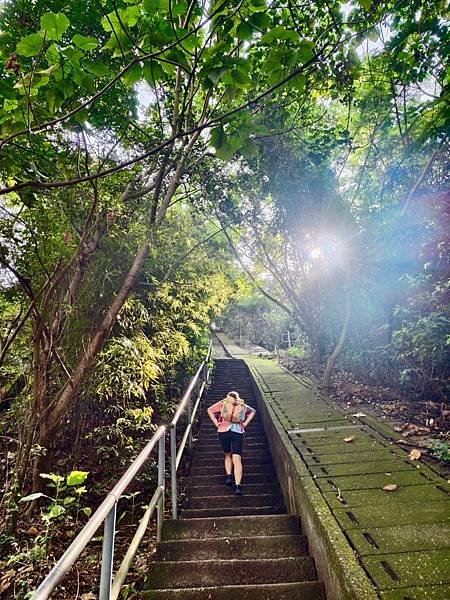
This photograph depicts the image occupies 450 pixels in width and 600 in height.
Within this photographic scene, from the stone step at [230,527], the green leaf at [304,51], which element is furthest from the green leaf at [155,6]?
the stone step at [230,527]

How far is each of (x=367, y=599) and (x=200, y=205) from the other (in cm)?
838

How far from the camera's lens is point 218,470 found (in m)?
5.33

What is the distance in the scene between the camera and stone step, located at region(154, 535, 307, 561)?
9.29 feet

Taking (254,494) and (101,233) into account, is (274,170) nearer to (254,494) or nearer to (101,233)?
(101,233)

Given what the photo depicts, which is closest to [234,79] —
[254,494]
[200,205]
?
[254,494]

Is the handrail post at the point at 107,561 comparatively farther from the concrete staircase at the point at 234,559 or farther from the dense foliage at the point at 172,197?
the dense foliage at the point at 172,197

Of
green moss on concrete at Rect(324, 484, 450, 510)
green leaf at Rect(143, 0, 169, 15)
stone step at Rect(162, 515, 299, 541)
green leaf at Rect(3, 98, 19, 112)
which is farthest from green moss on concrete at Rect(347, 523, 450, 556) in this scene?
green leaf at Rect(3, 98, 19, 112)

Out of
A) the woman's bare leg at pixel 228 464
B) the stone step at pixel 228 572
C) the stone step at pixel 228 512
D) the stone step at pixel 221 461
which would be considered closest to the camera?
the stone step at pixel 228 572

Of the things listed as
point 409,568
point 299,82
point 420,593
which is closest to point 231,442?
point 409,568

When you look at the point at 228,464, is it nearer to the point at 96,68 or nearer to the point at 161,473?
the point at 161,473

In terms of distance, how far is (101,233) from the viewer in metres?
4.29

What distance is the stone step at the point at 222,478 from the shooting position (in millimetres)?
4950

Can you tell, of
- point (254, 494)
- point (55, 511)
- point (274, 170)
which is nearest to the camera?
point (55, 511)

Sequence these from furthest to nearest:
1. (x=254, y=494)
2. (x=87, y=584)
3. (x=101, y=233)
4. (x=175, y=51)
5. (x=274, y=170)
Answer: (x=274, y=170) < (x=254, y=494) < (x=101, y=233) < (x=87, y=584) < (x=175, y=51)
